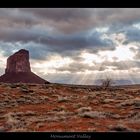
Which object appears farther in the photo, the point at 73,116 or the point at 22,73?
the point at 22,73

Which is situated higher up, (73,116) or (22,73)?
(22,73)

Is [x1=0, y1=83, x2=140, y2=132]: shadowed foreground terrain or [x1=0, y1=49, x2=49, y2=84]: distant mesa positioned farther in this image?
[x1=0, y1=49, x2=49, y2=84]: distant mesa

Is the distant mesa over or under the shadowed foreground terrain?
over

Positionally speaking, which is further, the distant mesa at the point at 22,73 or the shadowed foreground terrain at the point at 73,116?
the distant mesa at the point at 22,73

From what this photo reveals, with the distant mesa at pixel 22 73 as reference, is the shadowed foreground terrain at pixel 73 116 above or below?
below
